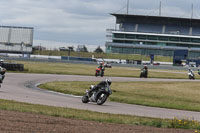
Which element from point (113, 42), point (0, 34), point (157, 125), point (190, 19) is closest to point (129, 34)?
point (113, 42)

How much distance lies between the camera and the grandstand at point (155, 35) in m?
132

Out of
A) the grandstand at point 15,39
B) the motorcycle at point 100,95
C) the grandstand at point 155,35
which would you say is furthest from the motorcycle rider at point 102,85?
the grandstand at point 155,35

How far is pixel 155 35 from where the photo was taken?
13350cm

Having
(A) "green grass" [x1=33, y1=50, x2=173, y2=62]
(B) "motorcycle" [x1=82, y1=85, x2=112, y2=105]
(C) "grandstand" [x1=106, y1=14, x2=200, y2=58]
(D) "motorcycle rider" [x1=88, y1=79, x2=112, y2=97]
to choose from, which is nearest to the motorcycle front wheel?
(B) "motorcycle" [x1=82, y1=85, x2=112, y2=105]

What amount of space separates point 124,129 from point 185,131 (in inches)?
62.4

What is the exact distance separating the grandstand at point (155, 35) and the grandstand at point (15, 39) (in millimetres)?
25255

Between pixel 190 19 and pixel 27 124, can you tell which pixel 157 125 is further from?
pixel 190 19

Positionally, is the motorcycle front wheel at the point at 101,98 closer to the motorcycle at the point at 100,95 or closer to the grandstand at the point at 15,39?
the motorcycle at the point at 100,95

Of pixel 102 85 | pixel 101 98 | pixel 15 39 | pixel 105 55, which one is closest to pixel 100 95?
pixel 101 98

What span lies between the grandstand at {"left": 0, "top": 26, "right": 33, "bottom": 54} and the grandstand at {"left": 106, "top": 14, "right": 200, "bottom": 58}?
25255mm

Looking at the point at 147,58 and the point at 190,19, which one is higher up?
the point at 190,19

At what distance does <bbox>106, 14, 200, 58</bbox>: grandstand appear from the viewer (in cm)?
13162

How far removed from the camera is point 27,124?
372 inches

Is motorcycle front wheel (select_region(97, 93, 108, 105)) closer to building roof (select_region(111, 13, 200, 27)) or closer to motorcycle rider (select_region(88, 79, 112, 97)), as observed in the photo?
motorcycle rider (select_region(88, 79, 112, 97))
